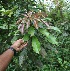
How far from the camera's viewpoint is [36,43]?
3078mm

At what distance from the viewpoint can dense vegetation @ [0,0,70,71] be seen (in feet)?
10.2

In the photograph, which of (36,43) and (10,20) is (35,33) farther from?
(10,20)

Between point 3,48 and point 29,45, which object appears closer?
point 29,45

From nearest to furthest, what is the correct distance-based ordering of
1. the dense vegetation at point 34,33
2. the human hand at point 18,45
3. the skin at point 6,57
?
the skin at point 6,57, the human hand at point 18,45, the dense vegetation at point 34,33

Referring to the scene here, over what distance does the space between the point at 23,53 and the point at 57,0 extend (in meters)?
3.09

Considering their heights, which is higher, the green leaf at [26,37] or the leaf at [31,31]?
the leaf at [31,31]

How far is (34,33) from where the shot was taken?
328cm

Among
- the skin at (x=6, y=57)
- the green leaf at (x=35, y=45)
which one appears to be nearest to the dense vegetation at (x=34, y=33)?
the green leaf at (x=35, y=45)

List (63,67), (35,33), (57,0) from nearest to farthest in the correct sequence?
1. (35,33)
2. (63,67)
3. (57,0)

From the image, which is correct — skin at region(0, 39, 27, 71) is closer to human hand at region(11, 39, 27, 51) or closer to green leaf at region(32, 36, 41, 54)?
human hand at region(11, 39, 27, 51)

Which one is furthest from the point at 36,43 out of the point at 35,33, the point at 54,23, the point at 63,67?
the point at 54,23

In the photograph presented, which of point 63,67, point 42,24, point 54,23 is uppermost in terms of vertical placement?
point 42,24

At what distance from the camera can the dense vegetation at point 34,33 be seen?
3.11 metres

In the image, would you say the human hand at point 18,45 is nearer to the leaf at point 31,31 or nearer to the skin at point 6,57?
the skin at point 6,57
